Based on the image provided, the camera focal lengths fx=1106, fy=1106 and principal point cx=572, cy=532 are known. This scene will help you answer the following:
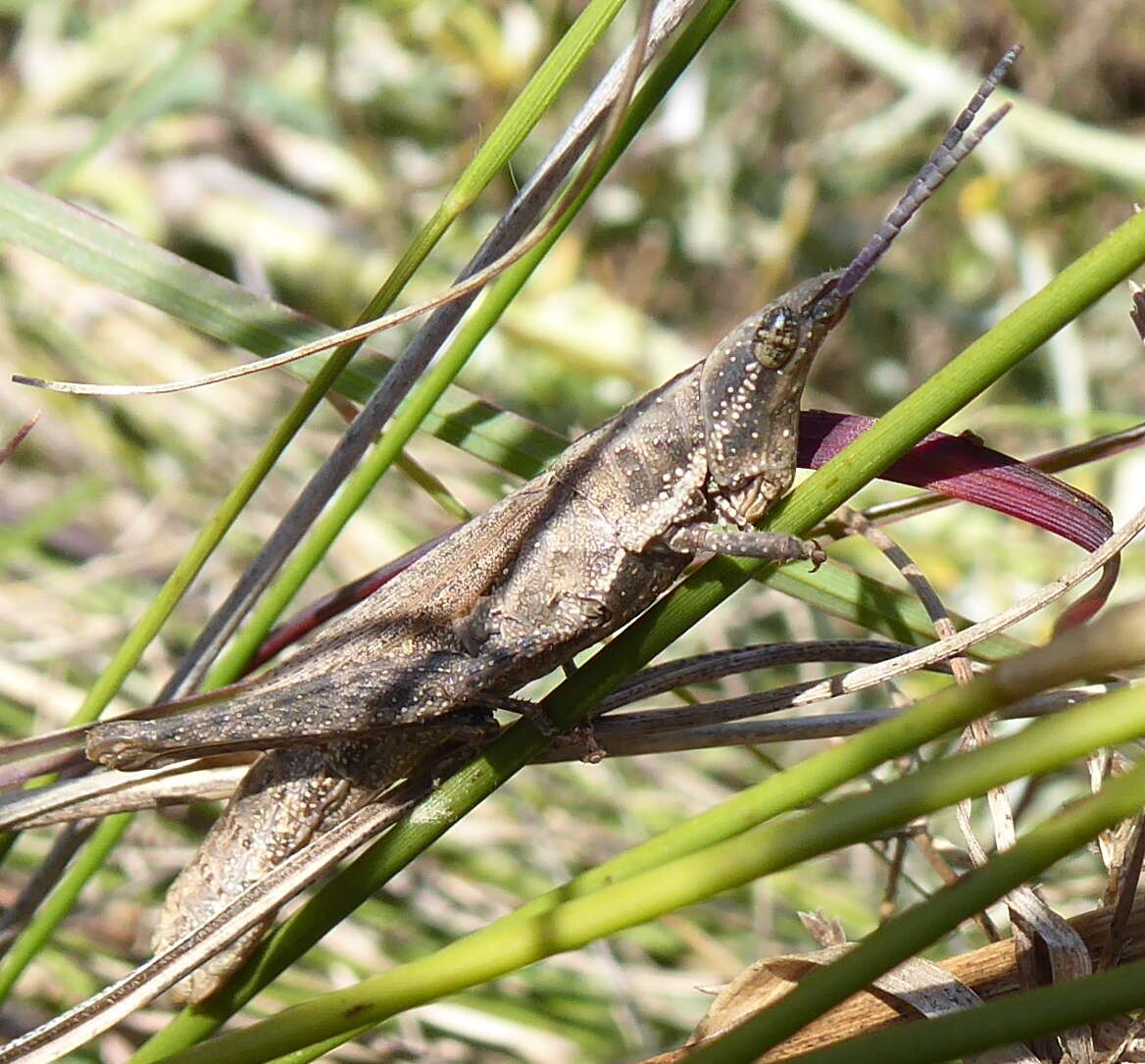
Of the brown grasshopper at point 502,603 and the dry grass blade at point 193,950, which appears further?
the brown grasshopper at point 502,603

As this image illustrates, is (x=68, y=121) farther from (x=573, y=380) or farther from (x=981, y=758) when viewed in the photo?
(x=981, y=758)

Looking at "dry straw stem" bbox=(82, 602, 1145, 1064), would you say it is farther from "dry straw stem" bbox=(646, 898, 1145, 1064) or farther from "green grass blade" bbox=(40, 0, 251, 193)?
"green grass blade" bbox=(40, 0, 251, 193)

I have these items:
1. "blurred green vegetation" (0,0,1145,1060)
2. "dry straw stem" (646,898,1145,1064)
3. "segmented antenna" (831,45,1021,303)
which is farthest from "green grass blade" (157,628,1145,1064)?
"blurred green vegetation" (0,0,1145,1060)

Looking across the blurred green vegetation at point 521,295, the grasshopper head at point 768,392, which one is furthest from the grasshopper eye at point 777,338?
the blurred green vegetation at point 521,295

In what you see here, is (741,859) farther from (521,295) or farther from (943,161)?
(521,295)

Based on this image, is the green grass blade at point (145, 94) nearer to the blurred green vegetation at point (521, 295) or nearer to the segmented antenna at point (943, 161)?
the blurred green vegetation at point (521, 295)

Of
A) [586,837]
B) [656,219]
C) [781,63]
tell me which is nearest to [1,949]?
[586,837]

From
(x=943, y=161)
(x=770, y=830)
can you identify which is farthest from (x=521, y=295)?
(x=770, y=830)

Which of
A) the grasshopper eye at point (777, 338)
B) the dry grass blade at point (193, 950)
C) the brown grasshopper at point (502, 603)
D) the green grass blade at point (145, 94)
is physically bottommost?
the dry grass blade at point (193, 950)

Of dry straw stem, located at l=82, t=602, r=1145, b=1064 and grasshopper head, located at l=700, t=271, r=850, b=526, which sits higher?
grasshopper head, located at l=700, t=271, r=850, b=526
